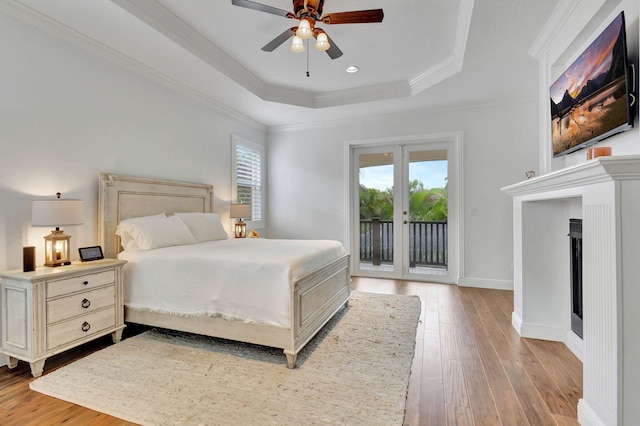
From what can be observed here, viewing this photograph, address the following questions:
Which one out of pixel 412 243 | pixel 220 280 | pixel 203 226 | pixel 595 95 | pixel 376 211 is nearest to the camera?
pixel 595 95

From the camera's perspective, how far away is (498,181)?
168 inches

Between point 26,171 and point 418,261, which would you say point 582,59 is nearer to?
point 418,261

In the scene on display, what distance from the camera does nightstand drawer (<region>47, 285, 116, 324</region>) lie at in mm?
2068

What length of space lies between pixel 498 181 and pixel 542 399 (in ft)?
10.4

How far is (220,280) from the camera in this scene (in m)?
2.28

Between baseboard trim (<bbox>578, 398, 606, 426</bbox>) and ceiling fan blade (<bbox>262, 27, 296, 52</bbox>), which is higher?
ceiling fan blade (<bbox>262, 27, 296, 52</bbox>)

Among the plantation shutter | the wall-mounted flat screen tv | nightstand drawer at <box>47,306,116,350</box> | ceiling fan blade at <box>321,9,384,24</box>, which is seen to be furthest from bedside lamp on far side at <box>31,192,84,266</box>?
the wall-mounted flat screen tv

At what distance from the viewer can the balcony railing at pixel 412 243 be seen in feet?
15.3

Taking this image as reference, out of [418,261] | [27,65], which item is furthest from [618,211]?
[27,65]

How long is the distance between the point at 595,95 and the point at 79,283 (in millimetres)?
3779

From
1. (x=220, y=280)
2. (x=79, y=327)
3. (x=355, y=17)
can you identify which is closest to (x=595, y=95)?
(x=355, y=17)

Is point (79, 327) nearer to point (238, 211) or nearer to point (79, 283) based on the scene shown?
point (79, 283)

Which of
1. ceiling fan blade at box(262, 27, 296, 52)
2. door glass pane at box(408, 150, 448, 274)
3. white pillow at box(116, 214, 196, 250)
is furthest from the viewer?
door glass pane at box(408, 150, 448, 274)

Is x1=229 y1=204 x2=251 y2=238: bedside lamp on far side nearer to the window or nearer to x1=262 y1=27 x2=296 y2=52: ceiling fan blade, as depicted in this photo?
the window
